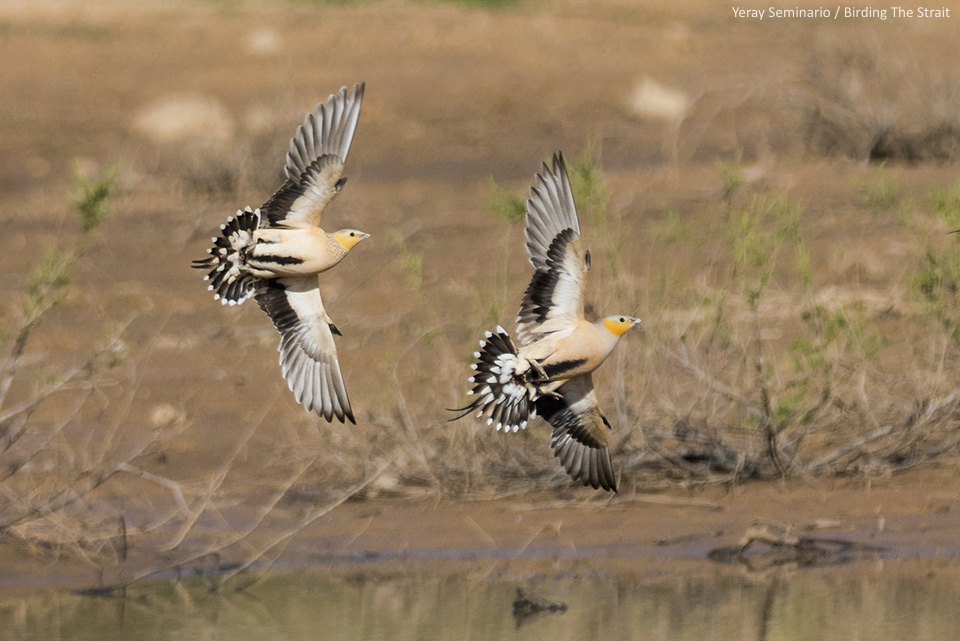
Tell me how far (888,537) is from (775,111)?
10555 millimetres

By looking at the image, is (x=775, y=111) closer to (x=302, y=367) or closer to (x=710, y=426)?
(x=710, y=426)

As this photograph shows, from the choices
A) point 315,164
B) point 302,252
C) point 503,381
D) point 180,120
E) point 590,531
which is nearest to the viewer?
point 302,252

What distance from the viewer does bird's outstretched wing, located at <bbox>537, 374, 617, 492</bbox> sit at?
7.16 meters

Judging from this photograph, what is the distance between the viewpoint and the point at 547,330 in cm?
675

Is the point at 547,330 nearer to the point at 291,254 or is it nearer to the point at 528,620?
the point at 291,254

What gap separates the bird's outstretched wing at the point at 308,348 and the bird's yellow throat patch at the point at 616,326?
111 cm

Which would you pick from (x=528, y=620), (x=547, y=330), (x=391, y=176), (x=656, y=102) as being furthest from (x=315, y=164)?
(x=656, y=102)

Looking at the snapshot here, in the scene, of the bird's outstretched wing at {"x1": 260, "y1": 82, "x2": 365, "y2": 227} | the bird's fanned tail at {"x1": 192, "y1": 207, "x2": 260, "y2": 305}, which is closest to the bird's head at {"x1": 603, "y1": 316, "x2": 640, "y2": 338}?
the bird's outstretched wing at {"x1": 260, "y1": 82, "x2": 365, "y2": 227}

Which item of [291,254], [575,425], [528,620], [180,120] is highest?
[180,120]

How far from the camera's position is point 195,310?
14.2 meters

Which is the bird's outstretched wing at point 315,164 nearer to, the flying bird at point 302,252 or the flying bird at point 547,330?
the flying bird at point 302,252

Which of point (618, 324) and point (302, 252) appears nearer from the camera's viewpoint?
point (302, 252)

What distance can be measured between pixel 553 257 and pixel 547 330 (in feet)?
0.95

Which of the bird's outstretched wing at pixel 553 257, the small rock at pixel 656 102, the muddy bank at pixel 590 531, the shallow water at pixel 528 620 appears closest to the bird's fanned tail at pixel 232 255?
the bird's outstretched wing at pixel 553 257
